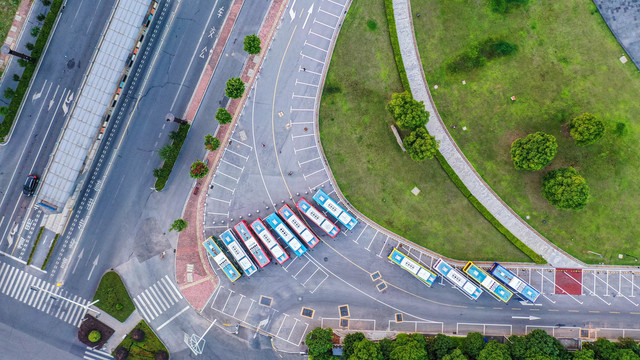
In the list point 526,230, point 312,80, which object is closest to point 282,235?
point 312,80

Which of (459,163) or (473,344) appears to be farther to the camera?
(459,163)

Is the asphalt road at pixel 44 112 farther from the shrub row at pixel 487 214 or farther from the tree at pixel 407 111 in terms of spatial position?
the shrub row at pixel 487 214

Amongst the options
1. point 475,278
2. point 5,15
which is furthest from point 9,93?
point 475,278

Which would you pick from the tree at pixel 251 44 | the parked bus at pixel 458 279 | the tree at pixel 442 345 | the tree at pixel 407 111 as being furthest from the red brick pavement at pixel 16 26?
the tree at pixel 442 345

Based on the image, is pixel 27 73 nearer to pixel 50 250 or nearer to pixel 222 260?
pixel 50 250

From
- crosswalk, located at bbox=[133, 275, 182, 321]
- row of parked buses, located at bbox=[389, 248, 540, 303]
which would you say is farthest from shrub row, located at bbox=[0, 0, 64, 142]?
row of parked buses, located at bbox=[389, 248, 540, 303]

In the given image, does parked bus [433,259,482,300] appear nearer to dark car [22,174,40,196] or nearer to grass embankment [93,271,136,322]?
grass embankment [93,271,136,322]
